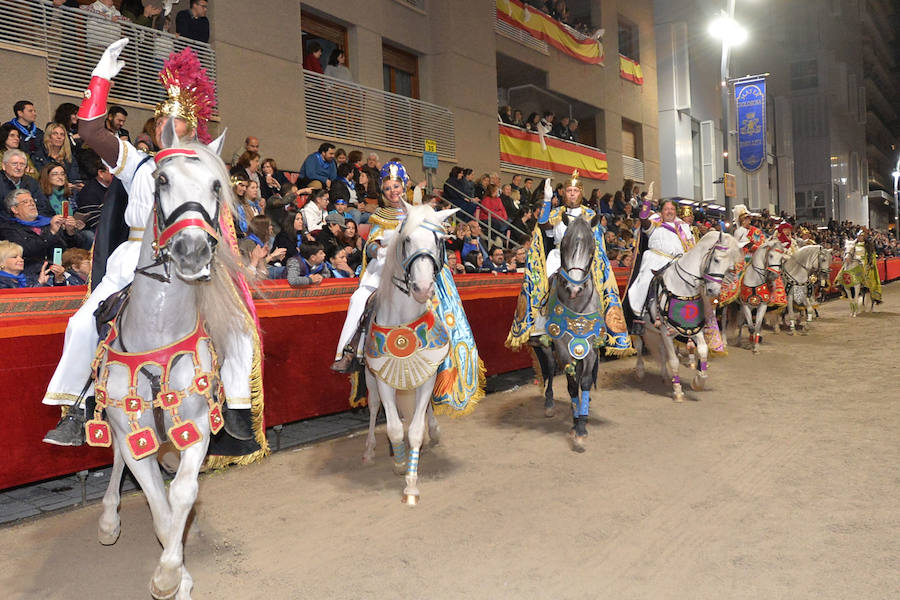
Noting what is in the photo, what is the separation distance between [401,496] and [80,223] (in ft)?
12.7

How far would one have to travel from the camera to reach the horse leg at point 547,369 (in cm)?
750

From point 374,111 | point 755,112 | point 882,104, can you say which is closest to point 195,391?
point 374,111

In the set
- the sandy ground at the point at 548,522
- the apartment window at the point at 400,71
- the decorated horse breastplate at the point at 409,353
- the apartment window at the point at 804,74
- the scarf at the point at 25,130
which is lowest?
the sandy ground at the point at 548,522

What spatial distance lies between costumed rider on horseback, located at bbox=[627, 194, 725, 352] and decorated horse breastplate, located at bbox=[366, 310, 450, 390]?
4486mm

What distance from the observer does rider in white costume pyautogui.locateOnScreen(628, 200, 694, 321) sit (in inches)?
345

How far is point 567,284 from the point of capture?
574 centimetres

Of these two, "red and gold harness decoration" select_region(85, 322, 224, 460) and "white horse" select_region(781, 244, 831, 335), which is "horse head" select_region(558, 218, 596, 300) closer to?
"red and gold harness decoration" select_region(85, 322, 224, 460)

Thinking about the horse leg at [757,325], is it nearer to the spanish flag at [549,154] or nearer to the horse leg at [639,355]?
the horse leg at [639,355]

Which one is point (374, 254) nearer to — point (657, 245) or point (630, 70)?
point (657, 245)

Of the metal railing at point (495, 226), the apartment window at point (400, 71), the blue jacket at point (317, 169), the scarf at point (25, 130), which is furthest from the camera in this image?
the apartment window at point (400, 71)

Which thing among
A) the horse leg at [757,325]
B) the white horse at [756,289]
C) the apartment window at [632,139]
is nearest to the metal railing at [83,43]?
the white horse at [756,289]

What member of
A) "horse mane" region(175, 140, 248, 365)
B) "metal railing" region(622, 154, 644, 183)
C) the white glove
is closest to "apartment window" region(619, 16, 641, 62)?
"metal railing" region(622, 154, 644, 183)

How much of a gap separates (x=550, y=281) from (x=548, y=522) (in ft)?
10.4

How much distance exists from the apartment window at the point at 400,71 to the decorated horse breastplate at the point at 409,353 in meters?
11.6
